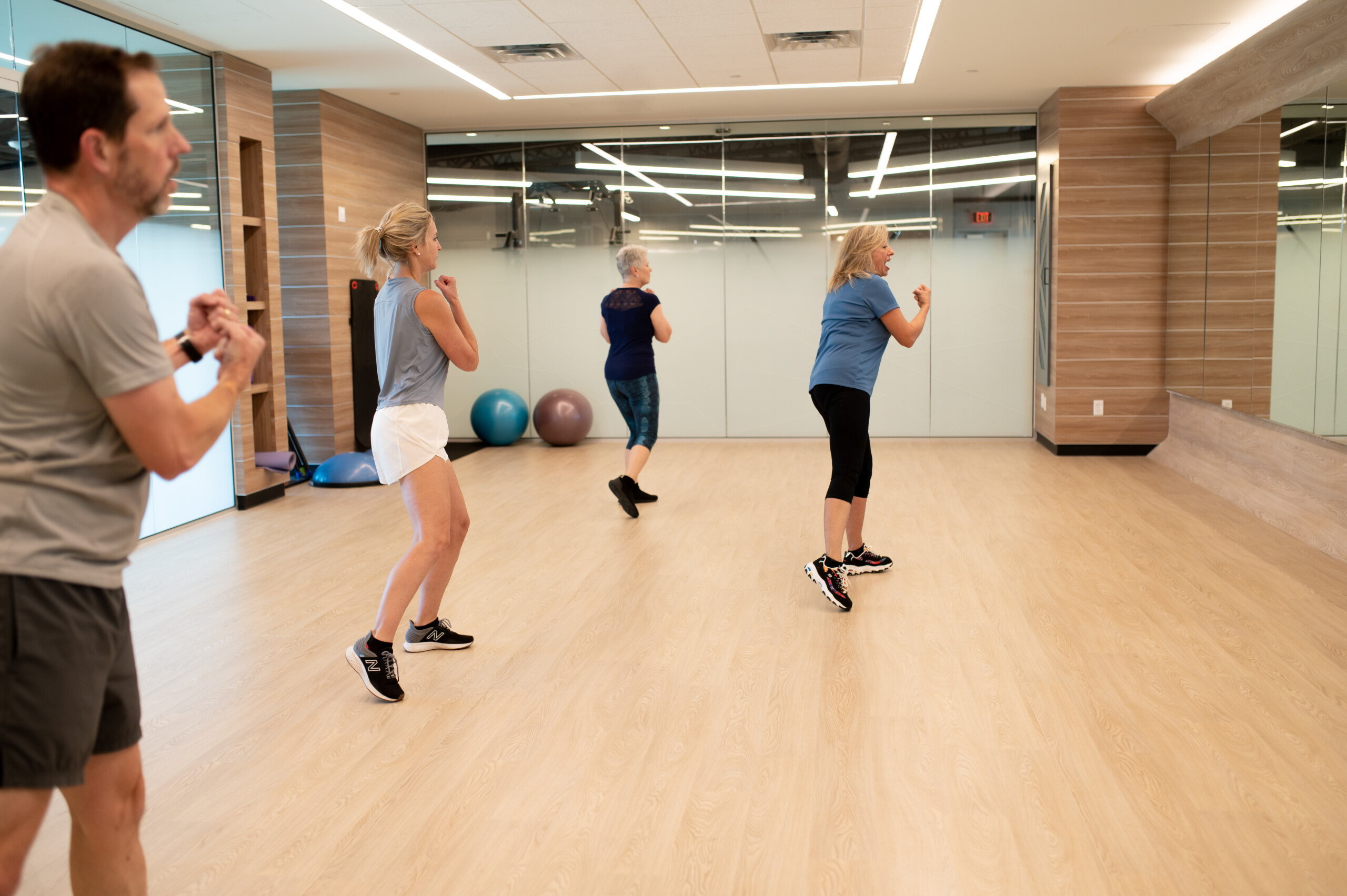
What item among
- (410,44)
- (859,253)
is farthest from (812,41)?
(859,253)

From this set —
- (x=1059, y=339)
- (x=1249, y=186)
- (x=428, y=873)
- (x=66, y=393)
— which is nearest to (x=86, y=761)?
(x=66, y=393)

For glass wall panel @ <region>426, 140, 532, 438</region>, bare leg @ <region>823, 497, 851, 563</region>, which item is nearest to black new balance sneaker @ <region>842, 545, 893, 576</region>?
bare leg @ <region>823, 497, 851, 563</region>

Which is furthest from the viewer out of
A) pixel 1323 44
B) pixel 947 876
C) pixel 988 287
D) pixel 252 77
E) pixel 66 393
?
pixel 988 287

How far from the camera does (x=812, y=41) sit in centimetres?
642

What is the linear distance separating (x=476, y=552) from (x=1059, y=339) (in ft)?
17.0

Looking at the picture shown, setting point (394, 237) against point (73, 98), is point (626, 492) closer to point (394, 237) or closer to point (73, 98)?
point (394, 237)

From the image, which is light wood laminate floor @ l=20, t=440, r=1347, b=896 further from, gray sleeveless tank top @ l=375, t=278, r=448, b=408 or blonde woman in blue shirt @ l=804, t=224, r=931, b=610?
gray sleeveless tank top @ l=375, t=278, r=448, b=408

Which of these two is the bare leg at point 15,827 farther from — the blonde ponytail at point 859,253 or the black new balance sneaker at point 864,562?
the black new balance sneaker at point 864,562

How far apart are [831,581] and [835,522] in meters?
0.24

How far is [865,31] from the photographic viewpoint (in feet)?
20.1

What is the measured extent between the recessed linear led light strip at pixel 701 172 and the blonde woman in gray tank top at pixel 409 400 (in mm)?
6462

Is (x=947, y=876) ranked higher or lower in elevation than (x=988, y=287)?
lower

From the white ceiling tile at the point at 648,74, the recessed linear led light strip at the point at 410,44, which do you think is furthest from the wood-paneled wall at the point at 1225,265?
the recessed linear led light strip at the point at 410,44

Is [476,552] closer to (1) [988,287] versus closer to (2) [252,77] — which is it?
(2) [252,77]
